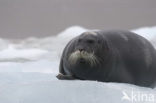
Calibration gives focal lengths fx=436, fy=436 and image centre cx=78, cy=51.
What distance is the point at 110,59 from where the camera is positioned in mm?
3154

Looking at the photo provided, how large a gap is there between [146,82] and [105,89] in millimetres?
987

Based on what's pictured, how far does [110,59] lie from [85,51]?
0.31 meters

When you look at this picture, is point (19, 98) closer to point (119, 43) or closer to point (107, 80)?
point (107, 80)

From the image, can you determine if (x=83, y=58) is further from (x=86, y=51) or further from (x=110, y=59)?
(x=110, y=59)

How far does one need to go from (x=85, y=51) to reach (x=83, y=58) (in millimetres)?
49

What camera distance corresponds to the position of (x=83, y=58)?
2918mm

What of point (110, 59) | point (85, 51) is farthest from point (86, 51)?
point (110, 59)

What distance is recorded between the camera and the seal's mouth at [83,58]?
9.53 ft

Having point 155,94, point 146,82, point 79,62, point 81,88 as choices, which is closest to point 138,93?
point 155,94

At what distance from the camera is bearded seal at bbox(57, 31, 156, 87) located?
9.82 ft

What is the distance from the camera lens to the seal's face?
2914 millimetres

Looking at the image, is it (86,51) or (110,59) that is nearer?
(86,51)

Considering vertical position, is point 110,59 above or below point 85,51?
below

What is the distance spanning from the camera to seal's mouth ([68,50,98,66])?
2.90m
